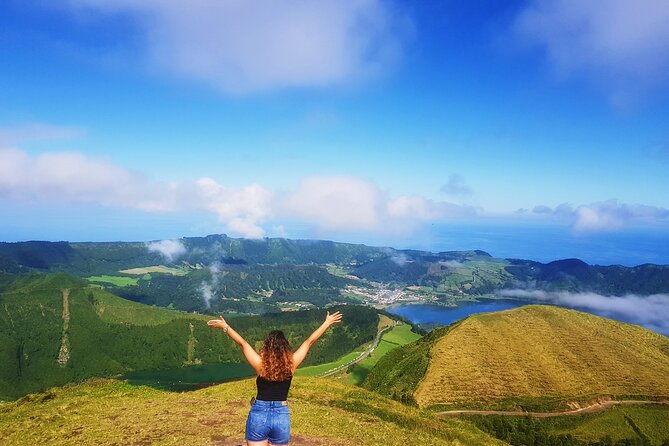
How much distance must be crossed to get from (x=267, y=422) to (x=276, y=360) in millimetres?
1496

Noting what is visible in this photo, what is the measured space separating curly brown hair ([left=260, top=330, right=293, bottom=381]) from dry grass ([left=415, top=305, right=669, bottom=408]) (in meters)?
85.2

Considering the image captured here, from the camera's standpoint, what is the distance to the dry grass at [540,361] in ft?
297

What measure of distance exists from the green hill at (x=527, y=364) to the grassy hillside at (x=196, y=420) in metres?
56.7

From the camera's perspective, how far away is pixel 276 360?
1033cm

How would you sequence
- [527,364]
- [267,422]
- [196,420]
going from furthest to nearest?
[527,364] → [196,420] → [267,422]

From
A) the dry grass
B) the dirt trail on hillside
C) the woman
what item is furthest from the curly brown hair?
the dry grass

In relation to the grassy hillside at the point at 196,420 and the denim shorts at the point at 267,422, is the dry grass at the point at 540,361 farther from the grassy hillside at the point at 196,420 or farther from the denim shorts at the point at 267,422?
the denim shorts at the point at 267,422

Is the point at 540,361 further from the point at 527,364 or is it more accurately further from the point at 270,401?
the point at 270,401

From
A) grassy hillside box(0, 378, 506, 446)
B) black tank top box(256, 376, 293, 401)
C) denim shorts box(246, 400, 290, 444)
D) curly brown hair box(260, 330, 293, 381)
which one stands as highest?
curly brown hair box(260, 330, 293, 381)

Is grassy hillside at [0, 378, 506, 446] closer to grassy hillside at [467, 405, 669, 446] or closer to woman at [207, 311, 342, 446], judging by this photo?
woman at [207, 311, 342, 446]

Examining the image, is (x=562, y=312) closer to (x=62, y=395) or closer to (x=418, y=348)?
(x=418, y=348)

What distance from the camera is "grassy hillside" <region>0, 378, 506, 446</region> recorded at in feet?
74.8

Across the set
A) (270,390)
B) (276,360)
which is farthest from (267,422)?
(276,360)

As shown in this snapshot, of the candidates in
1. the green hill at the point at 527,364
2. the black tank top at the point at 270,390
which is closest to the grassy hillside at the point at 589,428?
the green hill at the point at 527,364
